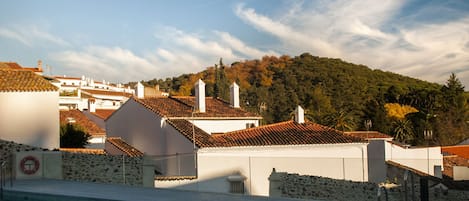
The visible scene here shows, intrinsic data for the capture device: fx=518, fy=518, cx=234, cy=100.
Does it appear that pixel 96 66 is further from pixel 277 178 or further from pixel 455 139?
pixel 455 139

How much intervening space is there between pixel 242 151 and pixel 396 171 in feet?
21.9

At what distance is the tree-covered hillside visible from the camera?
172ft

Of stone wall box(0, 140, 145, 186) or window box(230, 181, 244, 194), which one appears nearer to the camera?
stone wall box(0, 140, 145, 186)

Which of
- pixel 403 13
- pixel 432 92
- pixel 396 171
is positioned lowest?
pixel 396 171

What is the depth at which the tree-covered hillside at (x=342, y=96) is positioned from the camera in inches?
2064

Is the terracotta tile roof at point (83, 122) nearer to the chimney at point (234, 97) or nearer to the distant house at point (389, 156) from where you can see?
the chimney at point (234, 97)

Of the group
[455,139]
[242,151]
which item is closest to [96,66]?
[242,151]

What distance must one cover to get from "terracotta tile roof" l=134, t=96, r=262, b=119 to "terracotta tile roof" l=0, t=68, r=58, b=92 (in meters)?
6.81

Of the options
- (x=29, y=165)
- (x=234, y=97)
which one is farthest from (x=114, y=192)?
(x=234, y=97)

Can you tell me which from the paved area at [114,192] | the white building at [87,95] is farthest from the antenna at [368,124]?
the paved area at [114,192]

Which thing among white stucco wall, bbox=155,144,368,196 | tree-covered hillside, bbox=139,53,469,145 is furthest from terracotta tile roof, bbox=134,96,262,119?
tree-covered hillside, bbox=139,53,469,145

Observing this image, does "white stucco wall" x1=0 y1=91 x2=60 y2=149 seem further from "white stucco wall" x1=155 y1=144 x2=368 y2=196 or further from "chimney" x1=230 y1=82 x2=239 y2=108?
"chimney" x1=230 y1=82 x2=239 y2=108

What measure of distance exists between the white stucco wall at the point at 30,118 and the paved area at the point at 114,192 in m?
2.56

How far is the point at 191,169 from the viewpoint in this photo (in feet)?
67.3
